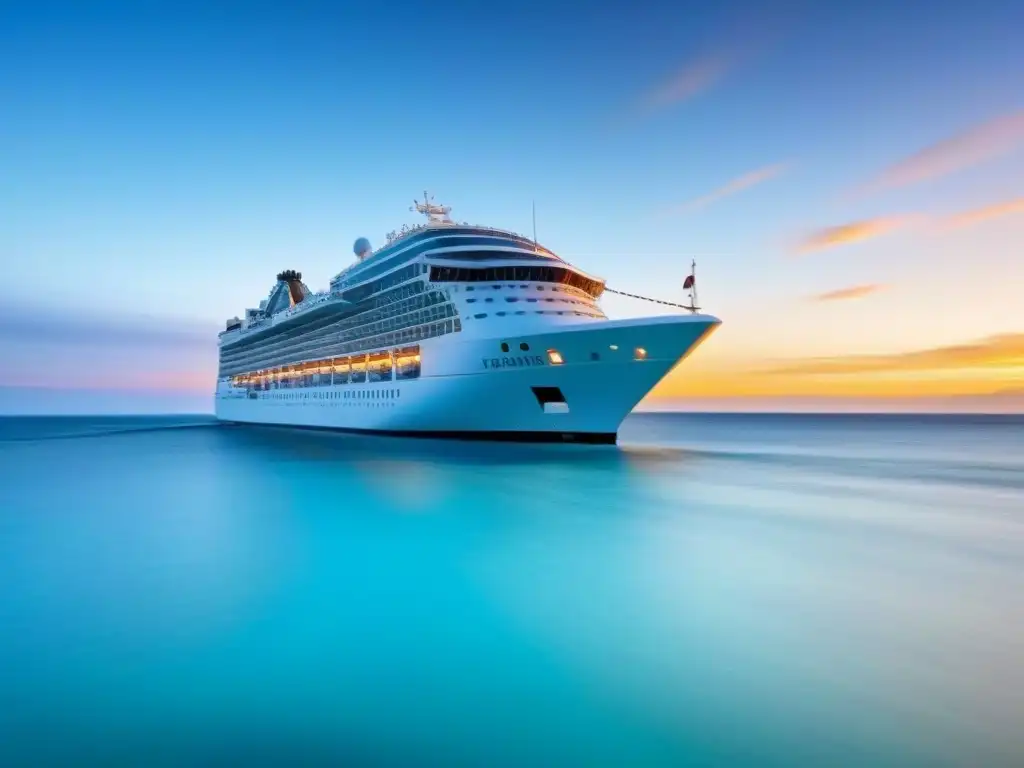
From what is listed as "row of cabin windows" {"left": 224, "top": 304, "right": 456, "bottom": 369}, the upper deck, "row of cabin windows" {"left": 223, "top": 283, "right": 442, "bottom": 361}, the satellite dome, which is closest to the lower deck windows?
"row of cabin windows" {"left": 224, "top": 304, "right": 456, "bottom": 369}

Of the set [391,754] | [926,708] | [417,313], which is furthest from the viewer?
[417,313]

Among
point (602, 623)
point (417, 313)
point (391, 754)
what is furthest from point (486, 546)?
point (417, 313)

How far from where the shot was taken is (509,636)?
6.90 meters

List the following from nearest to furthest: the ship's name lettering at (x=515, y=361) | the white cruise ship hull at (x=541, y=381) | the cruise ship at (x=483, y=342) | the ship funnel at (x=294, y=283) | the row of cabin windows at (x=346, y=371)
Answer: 1. the white cruise ship hull at (x=541, y=381)
2. the cruise ship at (x=483, y=342)
3. the ship's name lettering at (x=515, y=361)
4. the row of cabin windows at (x=346, y=371)
5. the ship funnel at (x=294, y=283)

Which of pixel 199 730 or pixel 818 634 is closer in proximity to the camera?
pixel 199 730

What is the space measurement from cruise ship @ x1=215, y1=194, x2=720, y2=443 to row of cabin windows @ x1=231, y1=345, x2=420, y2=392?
0.15 m

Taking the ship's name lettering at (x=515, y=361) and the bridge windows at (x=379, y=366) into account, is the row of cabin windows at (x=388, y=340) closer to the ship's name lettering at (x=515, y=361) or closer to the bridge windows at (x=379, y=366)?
the bridge windows at (x=379, y=366)

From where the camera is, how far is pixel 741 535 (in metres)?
12.8

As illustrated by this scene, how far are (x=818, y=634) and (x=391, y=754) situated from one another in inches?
Result: 208

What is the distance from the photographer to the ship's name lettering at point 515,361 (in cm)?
2827

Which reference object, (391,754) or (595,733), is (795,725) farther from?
(391,754)

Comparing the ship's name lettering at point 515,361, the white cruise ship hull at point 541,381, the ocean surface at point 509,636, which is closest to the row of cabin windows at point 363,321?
the white cruise ship hull at point 541,381

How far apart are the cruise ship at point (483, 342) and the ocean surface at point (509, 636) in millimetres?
12070

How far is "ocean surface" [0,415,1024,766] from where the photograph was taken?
4.62 meters
